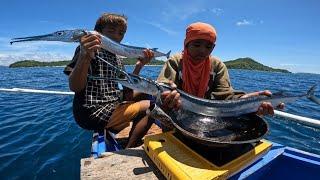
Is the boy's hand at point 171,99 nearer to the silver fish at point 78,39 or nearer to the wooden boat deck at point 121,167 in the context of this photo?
the wooden boat deck at point 121,167

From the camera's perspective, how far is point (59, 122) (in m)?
11.4

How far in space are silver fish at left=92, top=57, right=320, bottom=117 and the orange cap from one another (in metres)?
1.19

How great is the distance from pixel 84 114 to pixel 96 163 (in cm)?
164

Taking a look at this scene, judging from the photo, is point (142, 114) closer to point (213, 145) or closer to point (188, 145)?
point (188, 145)

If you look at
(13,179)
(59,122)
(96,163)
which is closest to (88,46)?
(96,163)

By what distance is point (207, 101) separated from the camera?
12.2 feet

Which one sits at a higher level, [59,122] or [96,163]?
[96,163]

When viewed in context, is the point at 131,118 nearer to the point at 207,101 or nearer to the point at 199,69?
the point at 199,69

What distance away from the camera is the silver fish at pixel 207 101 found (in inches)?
141

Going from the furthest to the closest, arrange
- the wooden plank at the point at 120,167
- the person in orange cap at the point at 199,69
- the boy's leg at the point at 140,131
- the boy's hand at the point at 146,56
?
the boy's hand at the point at 146,56 < the boy's leg at the point at 140,131 < the person in orange cap at the point at 199,69 < the wooden plank at the point at 120,167

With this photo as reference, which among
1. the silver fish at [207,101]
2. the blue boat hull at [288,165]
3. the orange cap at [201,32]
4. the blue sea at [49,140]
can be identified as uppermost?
the orange cap at [201,32]

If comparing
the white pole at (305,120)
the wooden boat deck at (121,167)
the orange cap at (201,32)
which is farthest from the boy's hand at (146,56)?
the white pole at (305,120)

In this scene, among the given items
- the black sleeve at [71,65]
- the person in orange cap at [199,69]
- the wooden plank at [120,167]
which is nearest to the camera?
the wooden plank at [120,167]

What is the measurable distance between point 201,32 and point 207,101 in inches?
49.9
